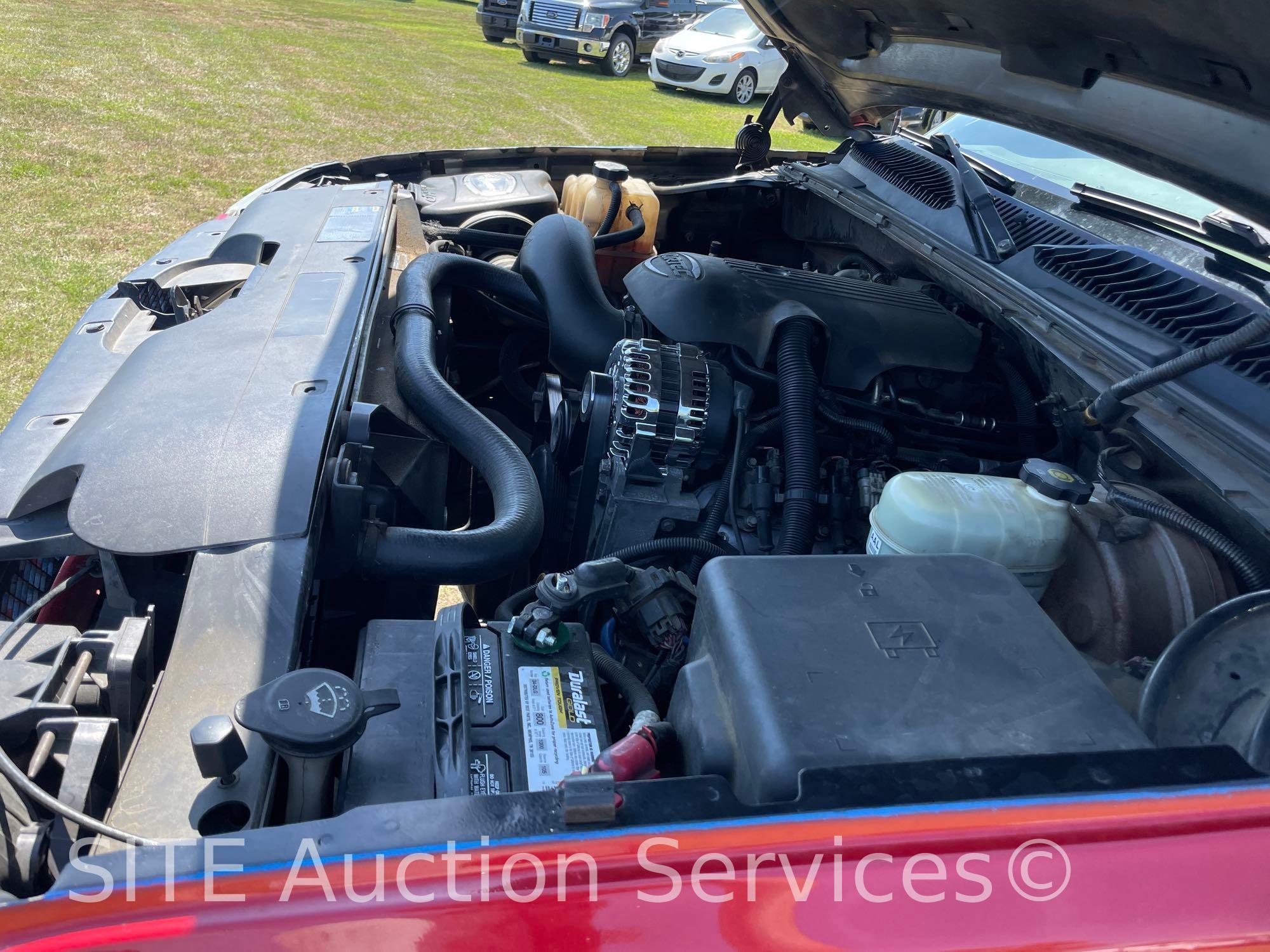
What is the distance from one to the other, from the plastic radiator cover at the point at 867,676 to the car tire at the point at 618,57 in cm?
1339

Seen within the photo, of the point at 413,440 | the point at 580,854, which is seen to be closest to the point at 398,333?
the point at 413,440

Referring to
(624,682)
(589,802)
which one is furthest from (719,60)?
(589,802)

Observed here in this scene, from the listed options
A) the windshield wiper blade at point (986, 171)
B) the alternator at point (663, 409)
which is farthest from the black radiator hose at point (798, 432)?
the windshield wiper blade at point (986, 171)

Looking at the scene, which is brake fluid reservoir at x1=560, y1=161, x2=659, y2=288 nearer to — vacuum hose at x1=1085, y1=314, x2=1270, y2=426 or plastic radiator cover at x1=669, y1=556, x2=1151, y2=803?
vacuum hose at x1=1085, y1=314, x2=1270, y2=426

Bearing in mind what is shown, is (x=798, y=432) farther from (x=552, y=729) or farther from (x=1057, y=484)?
(x=552, y=729)

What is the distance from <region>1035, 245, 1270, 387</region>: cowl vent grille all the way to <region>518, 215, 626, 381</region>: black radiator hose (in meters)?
1.01

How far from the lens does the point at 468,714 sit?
44.5 inches

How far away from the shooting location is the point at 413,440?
1.74 metres

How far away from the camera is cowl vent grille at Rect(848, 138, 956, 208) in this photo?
2.38m

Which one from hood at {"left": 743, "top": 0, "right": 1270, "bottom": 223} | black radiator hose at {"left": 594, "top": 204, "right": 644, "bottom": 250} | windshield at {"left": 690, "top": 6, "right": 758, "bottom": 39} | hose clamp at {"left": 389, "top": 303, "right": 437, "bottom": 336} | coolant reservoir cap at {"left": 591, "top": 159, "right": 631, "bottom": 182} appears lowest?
hose clamp at {"left": 389, "top": 303, "right": 437, "bottom": 336}

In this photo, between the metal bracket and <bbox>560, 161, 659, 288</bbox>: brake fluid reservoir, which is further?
<bbox>560, 161, 659, 288</bbox>: brake fluid reservoir

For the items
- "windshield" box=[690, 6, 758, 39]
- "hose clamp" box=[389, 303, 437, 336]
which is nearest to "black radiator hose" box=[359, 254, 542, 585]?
"hose clamp" box=[389, 303, 437, 336]

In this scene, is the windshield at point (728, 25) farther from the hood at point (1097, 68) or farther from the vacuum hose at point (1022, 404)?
the vacuum hose at point (1022, 404)

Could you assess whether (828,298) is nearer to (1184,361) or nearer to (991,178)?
(1184,361)
